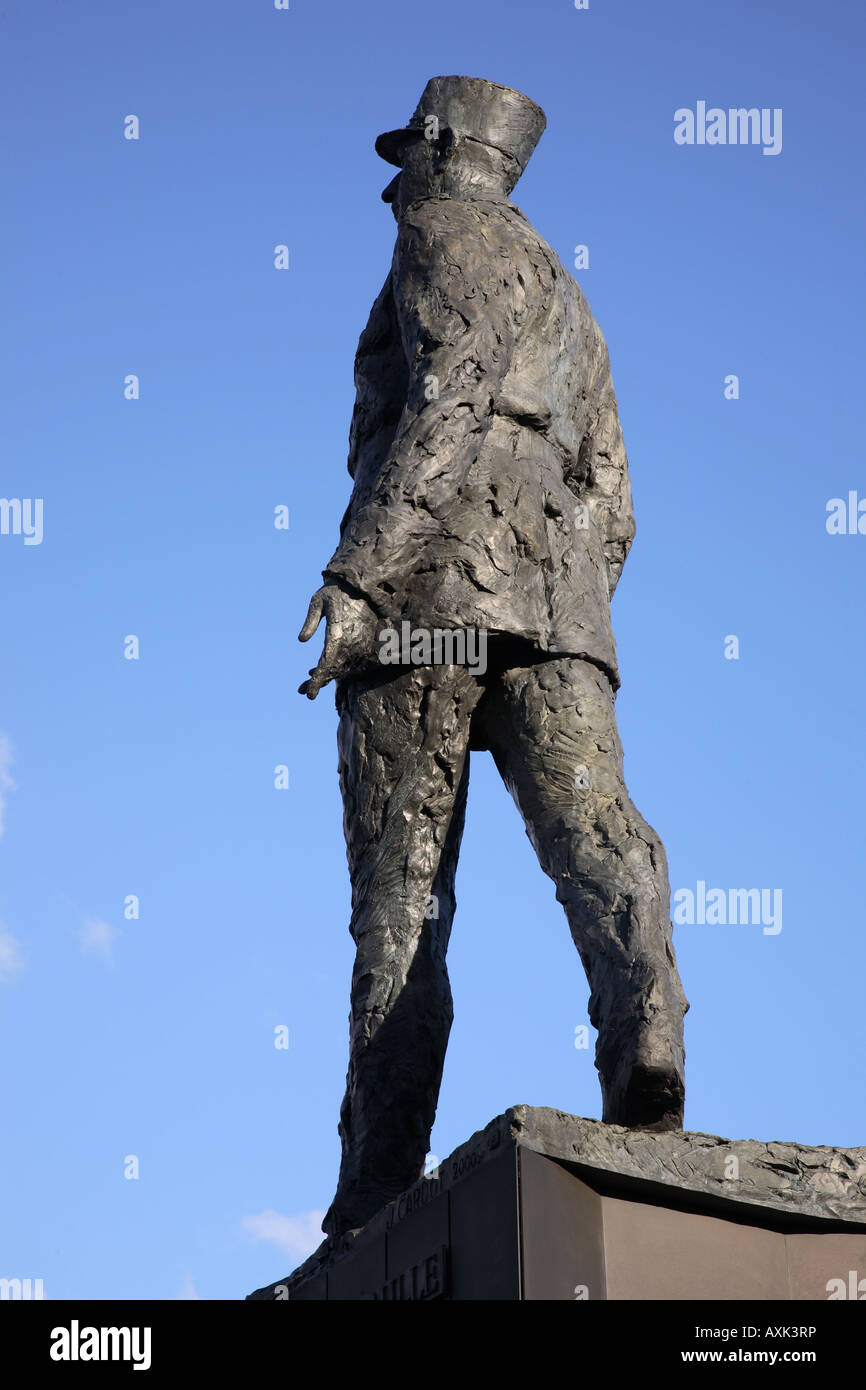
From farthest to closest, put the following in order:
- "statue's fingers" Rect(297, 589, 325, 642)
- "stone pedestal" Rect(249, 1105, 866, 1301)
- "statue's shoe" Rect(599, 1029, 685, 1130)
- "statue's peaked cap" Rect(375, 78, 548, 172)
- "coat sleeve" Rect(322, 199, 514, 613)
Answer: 1. "statue's peaked cap" Rect(375, 78, 548, 172)
2. "coat sleeve" Rect(322, 199, 514, 613)
3. "statue's fingers" Rect(297, 589, 325, 642)
4. "statue's shoe" Rect(599, 1029, 685, 1130)
5. "stone pedestal" Rect(249, 1105, 866, 1301)

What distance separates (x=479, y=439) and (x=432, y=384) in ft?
0.91

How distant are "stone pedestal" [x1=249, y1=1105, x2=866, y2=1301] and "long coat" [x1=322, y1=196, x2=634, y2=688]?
2.10 m

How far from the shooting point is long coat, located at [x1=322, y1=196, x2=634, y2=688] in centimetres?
778

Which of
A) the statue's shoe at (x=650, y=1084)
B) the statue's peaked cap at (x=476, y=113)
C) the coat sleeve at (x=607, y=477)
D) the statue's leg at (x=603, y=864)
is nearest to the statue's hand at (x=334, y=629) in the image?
the statue's leg at (x=603, y=864)

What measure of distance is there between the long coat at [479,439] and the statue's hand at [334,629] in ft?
0.20

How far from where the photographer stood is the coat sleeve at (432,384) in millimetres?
7707

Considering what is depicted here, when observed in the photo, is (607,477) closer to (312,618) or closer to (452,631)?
(452,631)

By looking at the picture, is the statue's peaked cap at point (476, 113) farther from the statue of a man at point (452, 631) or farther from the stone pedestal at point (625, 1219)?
the stone pedestal at point (625, 1219)

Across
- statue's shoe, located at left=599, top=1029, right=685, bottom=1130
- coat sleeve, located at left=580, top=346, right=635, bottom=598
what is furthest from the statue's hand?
statue's shoe, located at left=599, top=1029, right=685, bottom=1130

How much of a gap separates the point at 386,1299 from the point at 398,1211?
30 cm

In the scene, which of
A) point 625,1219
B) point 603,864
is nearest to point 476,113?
point 603,864

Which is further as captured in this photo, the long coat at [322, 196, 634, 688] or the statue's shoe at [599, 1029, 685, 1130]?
the long coat at [322, 196, 634, 688]

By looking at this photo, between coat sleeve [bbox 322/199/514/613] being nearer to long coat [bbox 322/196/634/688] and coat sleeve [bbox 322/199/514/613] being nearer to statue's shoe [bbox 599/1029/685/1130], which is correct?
long coat [bbox 322/196/634/688]
